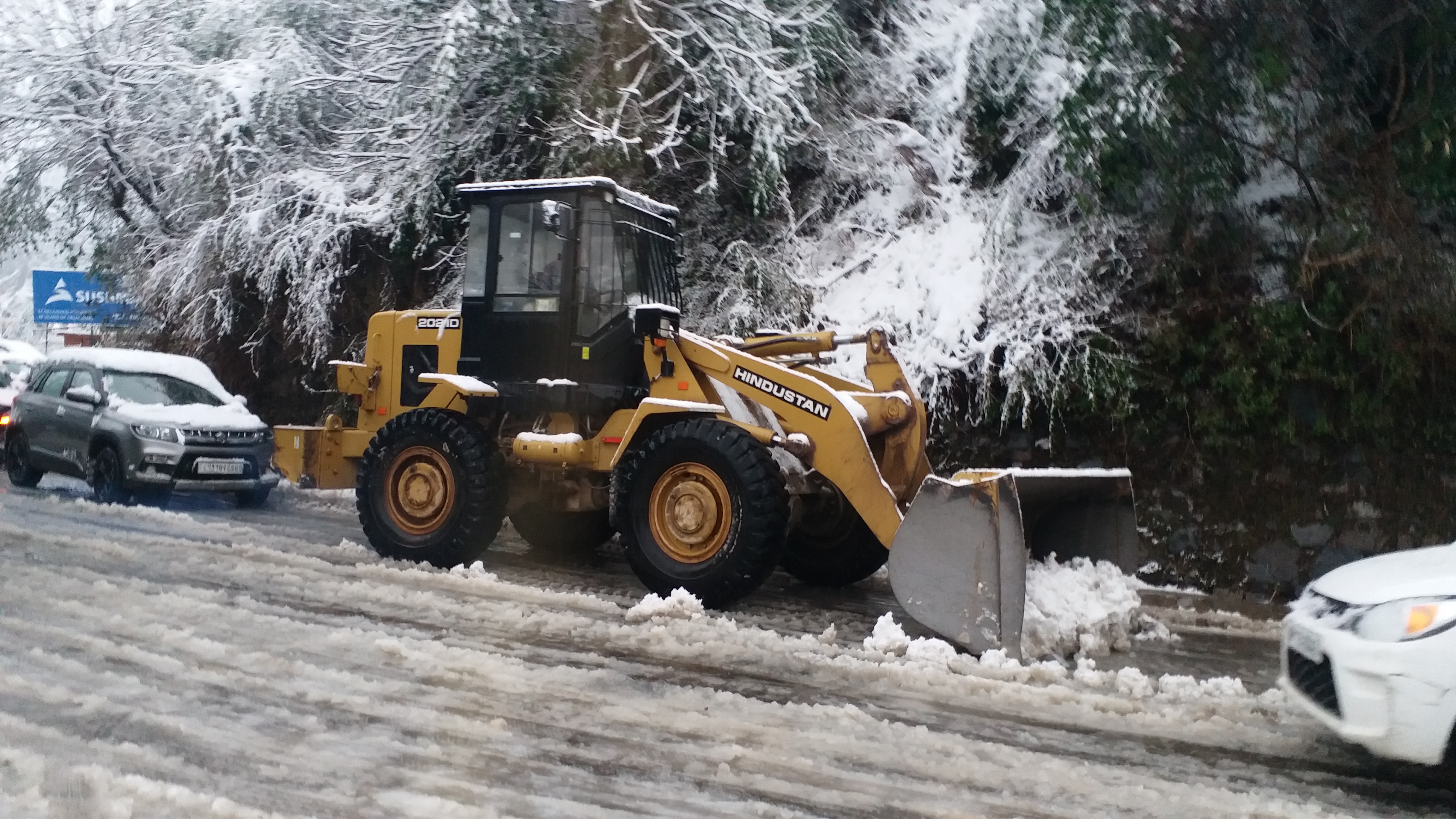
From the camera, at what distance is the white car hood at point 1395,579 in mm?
4262

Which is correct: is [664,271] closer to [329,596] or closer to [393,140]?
[329,596]

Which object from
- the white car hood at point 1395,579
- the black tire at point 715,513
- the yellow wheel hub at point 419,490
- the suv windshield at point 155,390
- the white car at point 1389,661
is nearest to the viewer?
the white car at point 1389,661

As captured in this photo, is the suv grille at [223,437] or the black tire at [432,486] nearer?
the black tire at [432,486]

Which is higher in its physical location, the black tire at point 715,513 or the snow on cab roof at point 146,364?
the snow on cab roof at point 146,364

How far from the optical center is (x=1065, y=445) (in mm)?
9664

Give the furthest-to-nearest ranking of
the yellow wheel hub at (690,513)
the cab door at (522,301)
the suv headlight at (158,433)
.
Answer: the suv headlight at (158,433) < the cab door at (522,301) < the yellow wheel hub at (690,513)

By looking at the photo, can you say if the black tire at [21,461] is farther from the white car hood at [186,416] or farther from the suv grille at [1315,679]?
the suv grille at [1315,679]

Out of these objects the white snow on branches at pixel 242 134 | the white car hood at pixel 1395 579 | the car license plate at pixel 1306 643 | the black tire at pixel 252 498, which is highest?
the white snow on branches at pixel 242 134

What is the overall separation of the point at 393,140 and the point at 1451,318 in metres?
11.9

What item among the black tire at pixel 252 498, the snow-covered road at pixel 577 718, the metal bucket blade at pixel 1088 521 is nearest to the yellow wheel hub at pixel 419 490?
the snow-covered road at pixel 577 718

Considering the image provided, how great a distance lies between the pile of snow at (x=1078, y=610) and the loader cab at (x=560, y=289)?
322 centimetres

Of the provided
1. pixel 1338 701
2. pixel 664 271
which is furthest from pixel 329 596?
pixel 1338 701

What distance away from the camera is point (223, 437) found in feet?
35.8

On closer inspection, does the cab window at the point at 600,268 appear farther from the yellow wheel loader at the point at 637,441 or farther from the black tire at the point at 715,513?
the black tire at the point at 715,513
